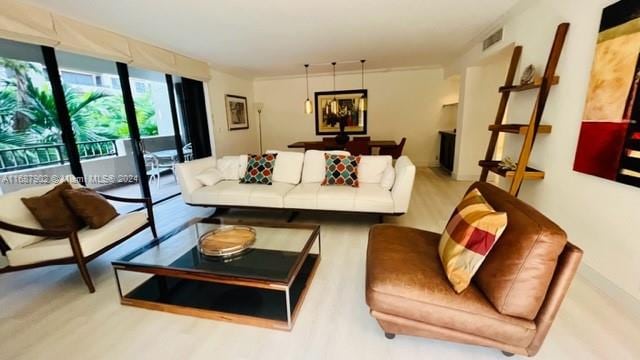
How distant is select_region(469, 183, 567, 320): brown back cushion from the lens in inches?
45.1

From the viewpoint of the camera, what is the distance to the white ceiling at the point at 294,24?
8.45 ft

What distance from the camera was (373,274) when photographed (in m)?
1.47

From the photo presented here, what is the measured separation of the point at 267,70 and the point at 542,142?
16.4 feet

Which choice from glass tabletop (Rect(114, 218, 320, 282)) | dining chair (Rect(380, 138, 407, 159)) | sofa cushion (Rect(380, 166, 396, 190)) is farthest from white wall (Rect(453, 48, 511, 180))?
glass tabletop (Rect(114, 218, 320, 282))

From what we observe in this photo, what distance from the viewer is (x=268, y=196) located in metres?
3.07

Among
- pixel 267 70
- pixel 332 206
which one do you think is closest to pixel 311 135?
pixel 267 70

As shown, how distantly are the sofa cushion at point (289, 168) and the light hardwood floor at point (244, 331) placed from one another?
1.49 m

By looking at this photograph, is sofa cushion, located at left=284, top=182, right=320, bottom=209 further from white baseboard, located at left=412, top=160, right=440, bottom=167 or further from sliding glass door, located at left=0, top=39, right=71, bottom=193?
white baseboard, located at left=412, top=160, right=440, bottom=167

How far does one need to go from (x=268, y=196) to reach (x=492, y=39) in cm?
355

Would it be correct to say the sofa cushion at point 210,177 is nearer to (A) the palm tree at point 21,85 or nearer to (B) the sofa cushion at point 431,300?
(A) the palm tree at point 21,85

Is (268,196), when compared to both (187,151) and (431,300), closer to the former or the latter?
(431,300)

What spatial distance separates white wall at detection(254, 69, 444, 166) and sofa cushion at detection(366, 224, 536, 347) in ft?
17.0

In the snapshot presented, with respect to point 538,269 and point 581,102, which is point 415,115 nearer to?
point 581,102

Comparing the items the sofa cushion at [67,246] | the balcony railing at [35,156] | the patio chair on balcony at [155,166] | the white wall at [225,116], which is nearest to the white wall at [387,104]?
the white wall at [225,116]
